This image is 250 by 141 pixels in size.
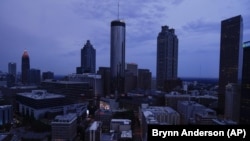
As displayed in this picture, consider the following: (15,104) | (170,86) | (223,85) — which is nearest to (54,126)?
(15,104)

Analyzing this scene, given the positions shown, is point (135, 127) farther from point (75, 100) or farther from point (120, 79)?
point (120, 79)

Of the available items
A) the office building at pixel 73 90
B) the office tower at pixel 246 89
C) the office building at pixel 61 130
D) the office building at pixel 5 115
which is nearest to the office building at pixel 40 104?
the office building at pixel 5 115

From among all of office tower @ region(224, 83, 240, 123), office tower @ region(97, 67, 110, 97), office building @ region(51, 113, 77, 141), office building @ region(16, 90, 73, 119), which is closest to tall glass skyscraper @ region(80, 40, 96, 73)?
office tower @ region(97, 67, 110, 97)

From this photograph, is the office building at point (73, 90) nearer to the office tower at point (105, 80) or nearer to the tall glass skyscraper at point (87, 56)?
the office tower at point (105, 80)

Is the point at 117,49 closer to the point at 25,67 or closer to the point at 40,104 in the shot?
the point at 25,67

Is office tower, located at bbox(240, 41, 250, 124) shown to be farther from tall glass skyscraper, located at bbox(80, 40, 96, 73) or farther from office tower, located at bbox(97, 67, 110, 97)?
tall glass skyscraper, located at bbox(80, 40, 96, 73)

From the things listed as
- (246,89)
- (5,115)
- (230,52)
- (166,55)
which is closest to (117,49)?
(166,55)
